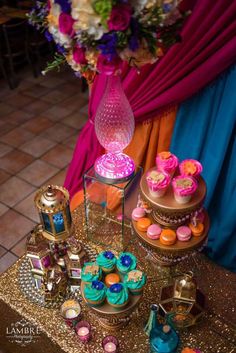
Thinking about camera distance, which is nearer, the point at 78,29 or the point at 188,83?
the point at 78,29

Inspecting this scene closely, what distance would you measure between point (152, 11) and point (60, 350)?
1.11m

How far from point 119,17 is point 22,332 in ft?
3.69

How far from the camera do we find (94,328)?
49.8 inches

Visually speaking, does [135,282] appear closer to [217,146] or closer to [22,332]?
[22,332]

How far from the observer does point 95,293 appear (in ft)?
3.72

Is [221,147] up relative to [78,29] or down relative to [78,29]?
down

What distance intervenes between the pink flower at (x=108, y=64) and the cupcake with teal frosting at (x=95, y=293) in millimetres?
669

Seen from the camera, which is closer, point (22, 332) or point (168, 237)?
point (168, 237)

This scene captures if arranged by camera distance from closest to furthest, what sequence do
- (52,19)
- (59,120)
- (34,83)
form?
(52,19), (59,120), (34,83)

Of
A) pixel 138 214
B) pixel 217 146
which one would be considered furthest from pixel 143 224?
pixel 217 146

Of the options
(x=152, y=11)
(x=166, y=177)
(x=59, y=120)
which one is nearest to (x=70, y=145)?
(x=59, y=120)

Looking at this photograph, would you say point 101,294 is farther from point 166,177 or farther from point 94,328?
point 166,177

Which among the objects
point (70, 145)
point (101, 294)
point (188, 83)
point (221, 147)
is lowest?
point (70, 145)

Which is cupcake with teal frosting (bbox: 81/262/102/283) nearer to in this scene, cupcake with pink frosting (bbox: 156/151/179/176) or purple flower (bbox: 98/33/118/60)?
cupcake with pink frosting (bbox: 156/151/179/176)
